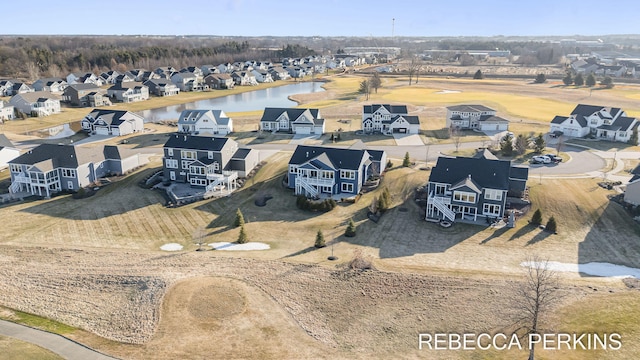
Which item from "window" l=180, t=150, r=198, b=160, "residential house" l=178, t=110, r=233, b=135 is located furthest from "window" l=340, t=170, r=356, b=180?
"residential house" l=178, t=110, r=233, b=135

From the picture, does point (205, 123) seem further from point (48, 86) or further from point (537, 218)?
point (48, 86)

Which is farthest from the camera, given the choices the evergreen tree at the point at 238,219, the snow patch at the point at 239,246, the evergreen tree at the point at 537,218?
the evergreen tree at the point at 238,219

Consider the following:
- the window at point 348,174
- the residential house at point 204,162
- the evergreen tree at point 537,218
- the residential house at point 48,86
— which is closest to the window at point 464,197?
the evergreen tree at point 537,218

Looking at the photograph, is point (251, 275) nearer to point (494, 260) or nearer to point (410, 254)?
point (410, 254)

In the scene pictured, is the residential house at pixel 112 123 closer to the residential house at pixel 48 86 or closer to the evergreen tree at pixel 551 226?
the residential house at pixel 48 86

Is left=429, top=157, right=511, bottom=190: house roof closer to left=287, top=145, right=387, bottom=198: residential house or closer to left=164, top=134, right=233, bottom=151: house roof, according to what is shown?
left=287, top=145, right=387, bottom=198: residential house

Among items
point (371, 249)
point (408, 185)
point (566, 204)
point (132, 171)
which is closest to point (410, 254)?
point (371, 249)
